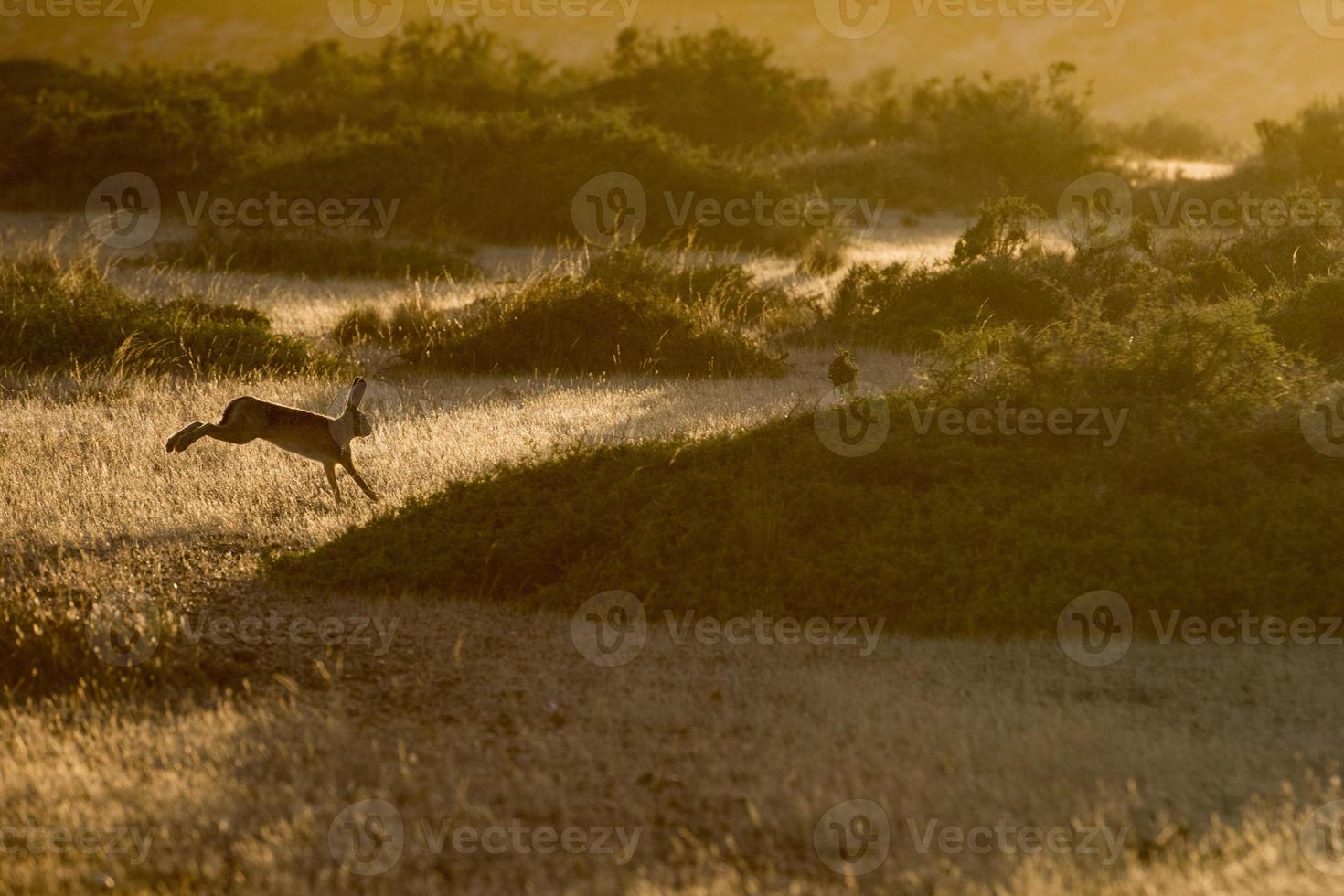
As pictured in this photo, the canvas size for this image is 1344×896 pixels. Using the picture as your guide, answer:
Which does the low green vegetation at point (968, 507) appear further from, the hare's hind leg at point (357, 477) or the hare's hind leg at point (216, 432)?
the hare's hind leg at point (216, 432)

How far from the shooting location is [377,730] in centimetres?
553

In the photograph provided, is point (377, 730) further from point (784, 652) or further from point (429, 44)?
point (429, 44)

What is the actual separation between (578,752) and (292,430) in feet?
10.8

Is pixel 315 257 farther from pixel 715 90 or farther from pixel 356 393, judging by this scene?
pixel 715 90

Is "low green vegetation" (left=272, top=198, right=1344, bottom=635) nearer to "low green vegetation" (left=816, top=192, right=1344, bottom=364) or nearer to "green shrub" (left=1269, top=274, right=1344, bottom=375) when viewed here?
"green shrub" (left=1269, top=274, right=1344, bottom=375)

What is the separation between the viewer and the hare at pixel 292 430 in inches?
292

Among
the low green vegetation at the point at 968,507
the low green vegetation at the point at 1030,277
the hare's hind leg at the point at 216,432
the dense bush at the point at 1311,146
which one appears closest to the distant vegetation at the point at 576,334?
the low green vegetation at the point at 1030,277

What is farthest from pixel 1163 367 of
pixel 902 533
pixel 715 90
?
pixel 715 90

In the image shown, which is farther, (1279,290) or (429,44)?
(429,44)

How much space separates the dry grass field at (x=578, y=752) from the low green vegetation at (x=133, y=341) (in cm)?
511

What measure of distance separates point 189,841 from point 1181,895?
11.1 ft

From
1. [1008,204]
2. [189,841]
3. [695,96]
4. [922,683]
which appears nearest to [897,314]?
[1008,204]

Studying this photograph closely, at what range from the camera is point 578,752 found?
5363 mm

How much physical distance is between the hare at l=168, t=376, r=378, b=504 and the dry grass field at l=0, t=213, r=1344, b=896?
1.56 feet
